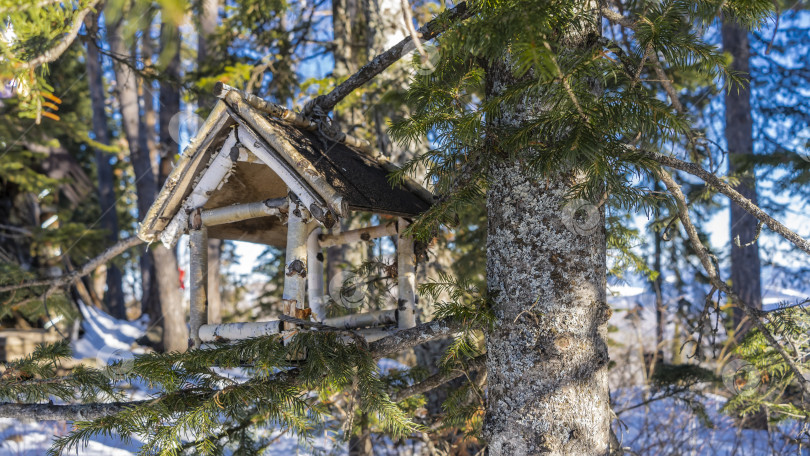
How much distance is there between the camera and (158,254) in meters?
10.6

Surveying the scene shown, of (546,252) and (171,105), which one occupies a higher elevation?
(171,105)

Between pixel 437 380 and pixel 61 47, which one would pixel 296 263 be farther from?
pixel 61 47

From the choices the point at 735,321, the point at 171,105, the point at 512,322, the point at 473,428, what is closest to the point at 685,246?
the point at 735,321

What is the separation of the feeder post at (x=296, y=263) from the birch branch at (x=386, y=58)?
0.70 meters

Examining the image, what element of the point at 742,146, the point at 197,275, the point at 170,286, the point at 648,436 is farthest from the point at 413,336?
the point at 170,286

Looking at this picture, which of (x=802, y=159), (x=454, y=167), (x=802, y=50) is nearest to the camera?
(x=454, y=167)

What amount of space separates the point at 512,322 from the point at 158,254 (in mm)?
9839

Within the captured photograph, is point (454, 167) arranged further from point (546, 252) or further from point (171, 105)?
point (171, 105)

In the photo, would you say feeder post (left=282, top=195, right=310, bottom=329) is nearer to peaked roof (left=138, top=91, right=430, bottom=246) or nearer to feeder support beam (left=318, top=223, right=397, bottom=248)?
peaked roof (left=138, top=91, right=430, bottom=246)

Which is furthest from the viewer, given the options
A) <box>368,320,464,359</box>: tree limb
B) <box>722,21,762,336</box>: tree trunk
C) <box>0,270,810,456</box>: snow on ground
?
<box>722,21,762,336</box>: tree trunk

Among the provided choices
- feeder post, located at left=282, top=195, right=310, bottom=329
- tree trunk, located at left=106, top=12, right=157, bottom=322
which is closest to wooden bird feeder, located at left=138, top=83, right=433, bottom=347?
feeder post, located at left=282, top=195, right=310, bottom=329

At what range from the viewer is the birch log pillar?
282cm

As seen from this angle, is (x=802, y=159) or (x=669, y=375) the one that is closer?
(x=669, y=375)

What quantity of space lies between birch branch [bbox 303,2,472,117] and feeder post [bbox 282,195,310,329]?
70cm
